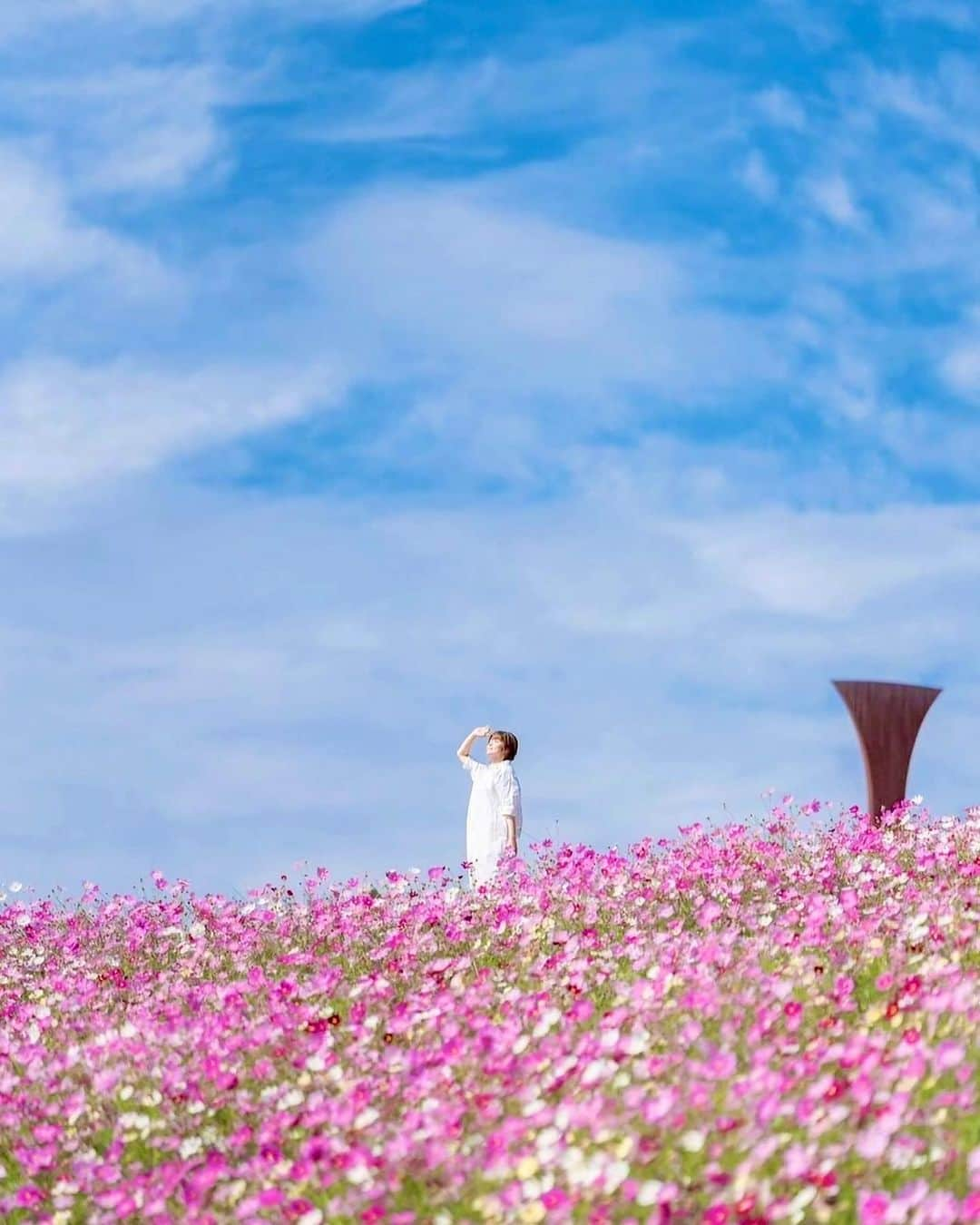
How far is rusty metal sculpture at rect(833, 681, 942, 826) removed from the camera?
47.5 ft

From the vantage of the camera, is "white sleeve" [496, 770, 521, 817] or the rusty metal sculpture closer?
"white sleeve" [496, 770, 521, 817]

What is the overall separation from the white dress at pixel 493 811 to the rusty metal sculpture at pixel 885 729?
3.51 metres

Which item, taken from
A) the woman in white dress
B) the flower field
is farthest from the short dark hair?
the flower field

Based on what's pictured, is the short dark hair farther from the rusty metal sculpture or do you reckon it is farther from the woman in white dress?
the rusty metal sculpture

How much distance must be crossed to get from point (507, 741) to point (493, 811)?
66 cm

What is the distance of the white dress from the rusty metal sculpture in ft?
11.5

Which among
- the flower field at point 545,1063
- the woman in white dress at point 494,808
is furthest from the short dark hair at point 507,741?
the flower field at point 545,1063

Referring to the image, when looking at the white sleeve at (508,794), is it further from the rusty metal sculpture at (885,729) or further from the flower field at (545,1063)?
the rusty metal sculpture at (885,729)

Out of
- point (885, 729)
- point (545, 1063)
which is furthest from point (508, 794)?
point (545, 1063)

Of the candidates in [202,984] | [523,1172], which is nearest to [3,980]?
[202,984]

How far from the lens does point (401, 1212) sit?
5355 mm

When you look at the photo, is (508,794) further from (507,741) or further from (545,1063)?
(545,1063)

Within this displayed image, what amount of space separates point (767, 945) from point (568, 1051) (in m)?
2.29

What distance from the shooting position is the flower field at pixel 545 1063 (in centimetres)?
502
